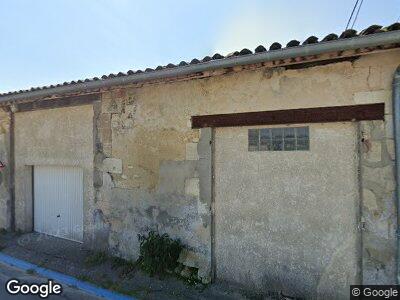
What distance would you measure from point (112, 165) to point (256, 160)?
9.30ft

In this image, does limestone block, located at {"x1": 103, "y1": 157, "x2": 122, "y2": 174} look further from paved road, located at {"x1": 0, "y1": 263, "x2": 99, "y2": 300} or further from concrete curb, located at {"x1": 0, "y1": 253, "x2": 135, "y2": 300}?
paved road, located at {"x1": 0, "y1": 263, "x2": 99, "y2": 300}

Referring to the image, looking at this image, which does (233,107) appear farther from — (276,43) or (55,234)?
(55,234)

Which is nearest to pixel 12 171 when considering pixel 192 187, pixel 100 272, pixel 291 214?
pixel 100 272

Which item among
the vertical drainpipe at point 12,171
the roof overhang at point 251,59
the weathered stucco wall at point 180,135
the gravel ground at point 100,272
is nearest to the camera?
the roof overhang at point 251,59

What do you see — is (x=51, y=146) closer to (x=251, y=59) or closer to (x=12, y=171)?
(x=12, y=171)

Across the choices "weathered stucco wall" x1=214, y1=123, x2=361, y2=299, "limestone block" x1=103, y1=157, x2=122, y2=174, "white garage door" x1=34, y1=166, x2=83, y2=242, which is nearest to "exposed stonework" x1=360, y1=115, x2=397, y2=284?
"weathered stucco wall" x1=214, y1=123, x2=361, y2=299

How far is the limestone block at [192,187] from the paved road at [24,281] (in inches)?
82.3

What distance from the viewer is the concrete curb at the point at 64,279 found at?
15.6ft

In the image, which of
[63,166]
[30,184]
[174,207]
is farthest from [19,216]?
[174,207]

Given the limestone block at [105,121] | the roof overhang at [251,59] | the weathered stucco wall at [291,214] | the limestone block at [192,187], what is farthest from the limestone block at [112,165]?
the weathered stucco wall at [291,214]

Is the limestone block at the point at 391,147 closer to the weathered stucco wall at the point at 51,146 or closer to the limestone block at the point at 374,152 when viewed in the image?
the limestone block at the point at 374,152

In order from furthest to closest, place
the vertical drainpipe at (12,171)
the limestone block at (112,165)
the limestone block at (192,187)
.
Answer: the vertical drainpipe at (12,171) → the limestone block at (112,165) → the limestone block at (192,187)

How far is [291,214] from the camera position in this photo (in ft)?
13.7

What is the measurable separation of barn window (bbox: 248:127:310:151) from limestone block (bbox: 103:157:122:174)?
8.45 ft
